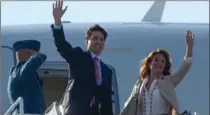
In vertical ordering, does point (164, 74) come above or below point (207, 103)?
above

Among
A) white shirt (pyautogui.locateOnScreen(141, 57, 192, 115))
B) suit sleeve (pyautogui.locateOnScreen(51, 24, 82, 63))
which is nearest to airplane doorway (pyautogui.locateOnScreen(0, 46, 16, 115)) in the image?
suit sleeve (pyautogui.locateOnScreen(51, 24, 82, 63))

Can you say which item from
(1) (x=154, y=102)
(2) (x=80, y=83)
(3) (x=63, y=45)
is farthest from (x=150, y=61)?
(3) (x=63, y=45)

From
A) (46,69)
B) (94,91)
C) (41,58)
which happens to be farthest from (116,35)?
(94,91)

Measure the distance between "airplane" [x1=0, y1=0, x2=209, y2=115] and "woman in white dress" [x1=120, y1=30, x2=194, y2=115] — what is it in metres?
3.97

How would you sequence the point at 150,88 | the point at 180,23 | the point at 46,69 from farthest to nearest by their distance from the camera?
the point at 180,23 < the point at 46,69 < the point at 150,88

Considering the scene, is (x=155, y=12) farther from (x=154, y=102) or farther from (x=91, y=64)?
(x=154, y=102)

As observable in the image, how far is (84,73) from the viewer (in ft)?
28.0

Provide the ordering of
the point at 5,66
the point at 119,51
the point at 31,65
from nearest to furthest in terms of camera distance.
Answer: the point at 31,65 → the point at 5,66 → the point at 119,51

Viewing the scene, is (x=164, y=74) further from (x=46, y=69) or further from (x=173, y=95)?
(x=46, y=69)

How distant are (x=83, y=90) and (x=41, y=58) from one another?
1186 millimetres

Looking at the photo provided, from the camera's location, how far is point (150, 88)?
848 cm

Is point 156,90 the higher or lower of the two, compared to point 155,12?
lower

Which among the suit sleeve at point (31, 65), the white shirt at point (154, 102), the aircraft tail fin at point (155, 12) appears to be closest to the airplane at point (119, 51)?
the aircraft tail fin at point (155, 12)

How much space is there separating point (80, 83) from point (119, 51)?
16.3 feet
